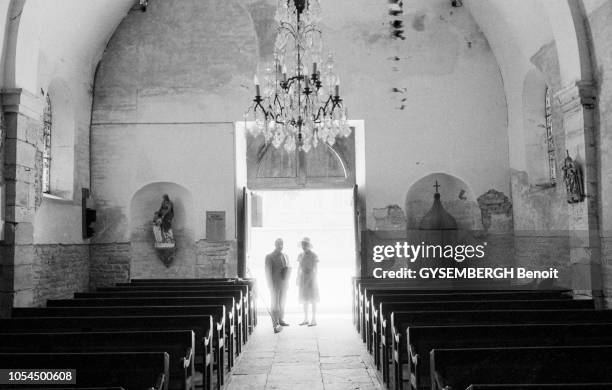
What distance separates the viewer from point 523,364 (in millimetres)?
3877

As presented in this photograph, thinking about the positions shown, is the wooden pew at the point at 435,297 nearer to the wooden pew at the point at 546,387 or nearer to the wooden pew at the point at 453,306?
the wooden pew at the point at 453,306

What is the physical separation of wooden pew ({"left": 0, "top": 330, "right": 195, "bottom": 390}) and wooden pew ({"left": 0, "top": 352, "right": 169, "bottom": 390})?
25.1 inches

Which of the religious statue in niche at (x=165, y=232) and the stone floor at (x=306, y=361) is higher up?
the religious statue in niche at (x=165, y=232)

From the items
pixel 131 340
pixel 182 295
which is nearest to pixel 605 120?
pixel 182 295

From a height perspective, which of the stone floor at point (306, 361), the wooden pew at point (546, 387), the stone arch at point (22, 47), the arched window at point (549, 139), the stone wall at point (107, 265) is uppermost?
the stone arch at point (22, 47)

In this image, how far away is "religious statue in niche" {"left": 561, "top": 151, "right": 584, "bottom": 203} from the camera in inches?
326

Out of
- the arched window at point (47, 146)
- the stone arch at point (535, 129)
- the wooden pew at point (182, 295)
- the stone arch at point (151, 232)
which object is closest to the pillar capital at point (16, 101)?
the wooden pew at point (182, 295)

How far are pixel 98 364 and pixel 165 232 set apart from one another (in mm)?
8534

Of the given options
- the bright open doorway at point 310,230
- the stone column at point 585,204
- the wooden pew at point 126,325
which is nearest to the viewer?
the wooden pew at point 126,325

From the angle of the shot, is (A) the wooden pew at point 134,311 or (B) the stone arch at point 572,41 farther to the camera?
(B) the stone arch at point 572,41

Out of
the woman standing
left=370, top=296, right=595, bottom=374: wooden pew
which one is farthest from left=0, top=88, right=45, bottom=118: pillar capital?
left=370, top=296, right=595, bottom=374: wooden pew

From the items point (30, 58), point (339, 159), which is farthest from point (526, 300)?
point (30, 58)

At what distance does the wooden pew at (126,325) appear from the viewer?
5.38m

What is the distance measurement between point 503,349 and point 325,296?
1181 cm
